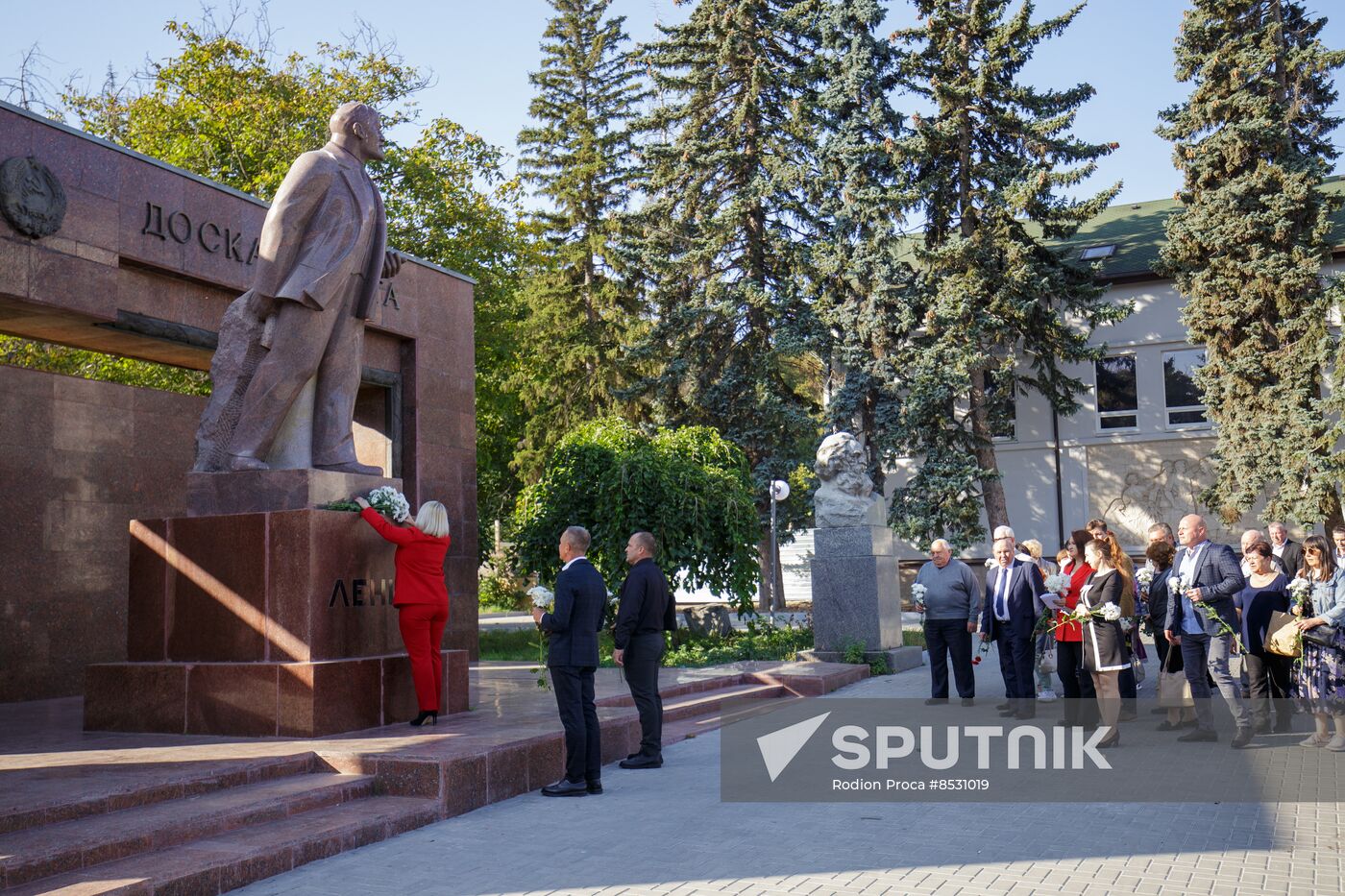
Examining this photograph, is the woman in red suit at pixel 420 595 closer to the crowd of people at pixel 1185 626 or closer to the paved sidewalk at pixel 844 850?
the paved sidewalk at pixel 844 850

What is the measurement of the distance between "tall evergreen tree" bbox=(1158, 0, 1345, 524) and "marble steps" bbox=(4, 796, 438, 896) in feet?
76.4

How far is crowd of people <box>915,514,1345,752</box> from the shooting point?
28.6 feet

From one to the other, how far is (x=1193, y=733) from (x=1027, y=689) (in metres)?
1.47

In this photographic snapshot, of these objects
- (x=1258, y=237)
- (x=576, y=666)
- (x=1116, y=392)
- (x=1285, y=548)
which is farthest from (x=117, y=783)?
(x=1116, y=392)

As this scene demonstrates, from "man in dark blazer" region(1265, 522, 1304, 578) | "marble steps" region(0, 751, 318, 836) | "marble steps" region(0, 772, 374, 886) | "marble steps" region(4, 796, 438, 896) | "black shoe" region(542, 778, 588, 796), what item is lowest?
"black shoe" region(542, 778, 588, 796)

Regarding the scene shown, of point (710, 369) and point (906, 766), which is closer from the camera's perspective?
point (906, 766)

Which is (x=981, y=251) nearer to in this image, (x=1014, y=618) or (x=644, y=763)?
(x=1014, y=618)

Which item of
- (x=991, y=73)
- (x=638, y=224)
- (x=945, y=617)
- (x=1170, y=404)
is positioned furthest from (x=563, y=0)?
(x=945, y=617)

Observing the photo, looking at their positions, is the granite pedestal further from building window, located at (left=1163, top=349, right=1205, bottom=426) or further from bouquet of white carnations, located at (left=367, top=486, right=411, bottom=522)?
building window, located at (left=1163, top=349, right=1205, bottom=426)

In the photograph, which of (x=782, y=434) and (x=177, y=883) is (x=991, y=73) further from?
(x=177, y=883)

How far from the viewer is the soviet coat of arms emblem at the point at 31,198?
35.0ft

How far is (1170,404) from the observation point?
1208 inches

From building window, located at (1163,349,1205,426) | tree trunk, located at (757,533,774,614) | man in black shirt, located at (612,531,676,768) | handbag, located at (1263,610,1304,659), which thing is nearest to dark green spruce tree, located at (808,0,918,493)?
tree trunk, located at (757,533,774,614)

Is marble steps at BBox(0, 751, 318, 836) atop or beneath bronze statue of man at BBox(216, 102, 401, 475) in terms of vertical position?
beneath
